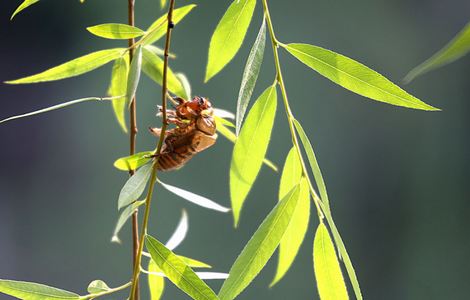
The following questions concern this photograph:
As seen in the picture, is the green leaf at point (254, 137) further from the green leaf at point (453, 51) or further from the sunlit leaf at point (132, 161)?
the green leaf at point (453, 51)

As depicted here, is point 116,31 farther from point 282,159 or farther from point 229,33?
point 282,159

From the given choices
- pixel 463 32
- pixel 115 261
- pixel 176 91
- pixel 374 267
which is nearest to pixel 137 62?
pixel 176 91

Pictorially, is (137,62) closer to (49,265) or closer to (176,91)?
(176,91)

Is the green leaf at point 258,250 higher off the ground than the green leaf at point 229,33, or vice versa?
the green leaf at point 229,33

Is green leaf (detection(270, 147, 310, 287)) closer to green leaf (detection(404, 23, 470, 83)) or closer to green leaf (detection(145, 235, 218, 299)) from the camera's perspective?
green leaf (detection(145, 235, 218, 299))

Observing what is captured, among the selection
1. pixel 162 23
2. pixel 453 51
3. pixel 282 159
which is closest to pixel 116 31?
pixel 162 23

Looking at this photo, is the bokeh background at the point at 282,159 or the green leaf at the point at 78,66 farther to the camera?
the bokeh background at the point at 282,159

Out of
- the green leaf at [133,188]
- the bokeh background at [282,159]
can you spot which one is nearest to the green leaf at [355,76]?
the green leaf at [133,188]
